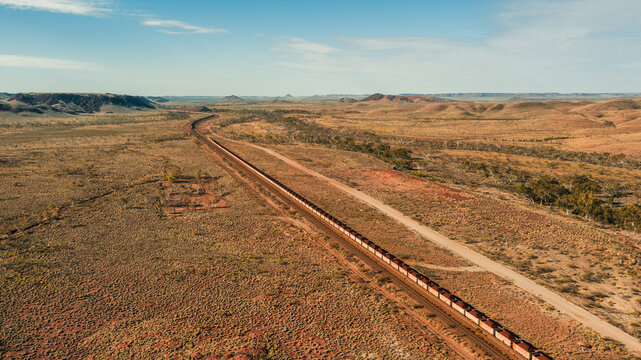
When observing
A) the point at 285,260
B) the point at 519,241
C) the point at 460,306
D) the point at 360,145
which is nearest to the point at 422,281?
the point at 460,306

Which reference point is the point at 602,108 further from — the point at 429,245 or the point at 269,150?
the point at 429,245

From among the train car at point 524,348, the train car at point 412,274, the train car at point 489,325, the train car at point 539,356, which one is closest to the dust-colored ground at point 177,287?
the train car at point 489,325

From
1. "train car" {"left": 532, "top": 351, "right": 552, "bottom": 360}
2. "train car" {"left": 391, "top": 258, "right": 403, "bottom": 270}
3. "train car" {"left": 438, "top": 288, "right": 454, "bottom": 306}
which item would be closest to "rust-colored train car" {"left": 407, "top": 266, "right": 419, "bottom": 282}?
→ "train car" {"left": 391, "top": 258, "right": 403, "bottom": 270}

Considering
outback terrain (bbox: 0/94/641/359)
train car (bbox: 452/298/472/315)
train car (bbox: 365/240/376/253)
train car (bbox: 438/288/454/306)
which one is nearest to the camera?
outback terrain (bbox: 0/94/641/359)

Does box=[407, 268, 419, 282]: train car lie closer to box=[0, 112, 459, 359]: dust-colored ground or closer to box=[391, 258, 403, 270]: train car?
box=[391, 258, 403, 270]: train car

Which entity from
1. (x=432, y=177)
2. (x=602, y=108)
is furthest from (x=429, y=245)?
(x=602, y=108)

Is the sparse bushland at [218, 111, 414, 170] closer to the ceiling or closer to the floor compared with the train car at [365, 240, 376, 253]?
closer to the ceiling

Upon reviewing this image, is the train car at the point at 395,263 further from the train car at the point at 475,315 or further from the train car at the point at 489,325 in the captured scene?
the train car at the point at 489,325
